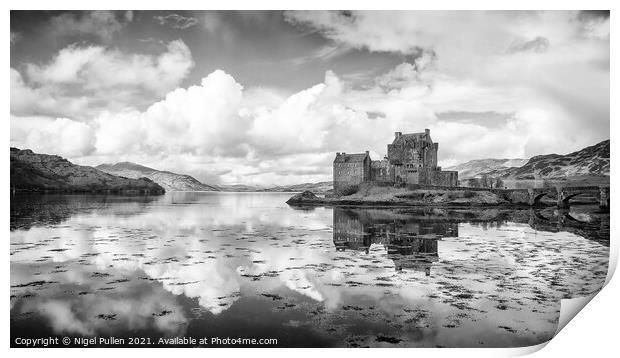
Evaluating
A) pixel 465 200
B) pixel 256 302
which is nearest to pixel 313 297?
pixel 256 302

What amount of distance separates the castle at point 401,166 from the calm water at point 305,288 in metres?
34.8

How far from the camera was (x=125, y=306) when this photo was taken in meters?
8.72

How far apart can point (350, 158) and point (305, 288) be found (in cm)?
4428

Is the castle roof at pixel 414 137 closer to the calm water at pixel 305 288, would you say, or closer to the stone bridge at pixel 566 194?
the stone bridge at pixel 566 194

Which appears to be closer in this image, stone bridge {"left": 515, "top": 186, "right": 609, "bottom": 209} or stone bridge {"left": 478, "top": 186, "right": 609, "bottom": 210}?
stone bridge {"left": 515, "top": 186, "right": 609, "bottom": 209}

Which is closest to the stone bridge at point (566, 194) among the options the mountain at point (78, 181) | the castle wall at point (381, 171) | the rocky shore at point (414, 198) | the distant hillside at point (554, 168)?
the distant hillside at point (554, 168)

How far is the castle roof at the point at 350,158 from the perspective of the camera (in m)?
53.0

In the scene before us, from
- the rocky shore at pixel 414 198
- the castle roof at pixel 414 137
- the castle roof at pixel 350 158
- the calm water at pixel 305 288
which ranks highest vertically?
the castle roof at pixel 414 137

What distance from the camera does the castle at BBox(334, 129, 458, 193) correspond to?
51438mm

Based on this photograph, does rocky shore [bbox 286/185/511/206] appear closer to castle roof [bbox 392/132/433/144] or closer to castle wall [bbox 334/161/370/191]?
castle wall [bbox 334/161/370/191]

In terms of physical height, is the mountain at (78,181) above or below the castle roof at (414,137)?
below

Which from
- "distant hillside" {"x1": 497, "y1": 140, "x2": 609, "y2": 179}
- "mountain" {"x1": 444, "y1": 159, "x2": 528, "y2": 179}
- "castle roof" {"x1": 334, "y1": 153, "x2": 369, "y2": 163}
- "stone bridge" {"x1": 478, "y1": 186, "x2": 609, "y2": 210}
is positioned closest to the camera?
"distant hillside" {"x1": 497, "y1": 140, "x2": 609, "y2": 179}

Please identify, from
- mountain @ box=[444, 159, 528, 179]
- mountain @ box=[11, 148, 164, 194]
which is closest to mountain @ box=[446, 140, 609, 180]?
mountain @ box=[444, 159, 528, 179]

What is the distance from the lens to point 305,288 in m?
9.95
